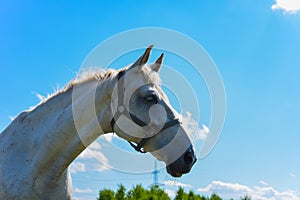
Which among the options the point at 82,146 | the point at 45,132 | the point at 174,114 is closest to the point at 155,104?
the point at 174,114

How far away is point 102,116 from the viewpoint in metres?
4.08

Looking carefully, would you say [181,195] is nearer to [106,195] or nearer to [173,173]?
[106,195]

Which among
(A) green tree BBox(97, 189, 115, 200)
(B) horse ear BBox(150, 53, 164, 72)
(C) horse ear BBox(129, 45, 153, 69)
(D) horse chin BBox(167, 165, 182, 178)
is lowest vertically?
(D) horse chin BBox(167, 165, 182, 178)

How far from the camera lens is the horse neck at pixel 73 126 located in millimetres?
4105

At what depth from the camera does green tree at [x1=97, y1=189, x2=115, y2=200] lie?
17719 millimetres

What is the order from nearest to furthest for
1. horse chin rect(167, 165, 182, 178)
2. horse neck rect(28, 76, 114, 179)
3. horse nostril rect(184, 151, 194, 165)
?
horse nostril rect(184, 151, 194, 165) < horse chin rect(167, 165, 182, 178) < horse neck rect(28, 76, 114, 179)

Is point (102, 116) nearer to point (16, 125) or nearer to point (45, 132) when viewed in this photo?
point (45, 132)

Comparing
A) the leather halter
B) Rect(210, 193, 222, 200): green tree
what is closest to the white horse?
the leather halter

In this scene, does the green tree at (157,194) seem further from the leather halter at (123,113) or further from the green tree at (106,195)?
the leather halter at (123,113)

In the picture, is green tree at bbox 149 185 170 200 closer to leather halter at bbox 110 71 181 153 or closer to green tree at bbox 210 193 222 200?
green tree at bbox 210 193 222 200

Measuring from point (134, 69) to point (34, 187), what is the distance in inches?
68.1

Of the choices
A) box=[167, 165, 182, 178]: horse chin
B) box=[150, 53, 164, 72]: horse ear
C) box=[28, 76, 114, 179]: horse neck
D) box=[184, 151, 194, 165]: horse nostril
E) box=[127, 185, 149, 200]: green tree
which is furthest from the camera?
box=[127, 185, 149, 200]: green tree

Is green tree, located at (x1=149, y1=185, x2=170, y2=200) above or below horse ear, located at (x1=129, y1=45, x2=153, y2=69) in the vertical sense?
above

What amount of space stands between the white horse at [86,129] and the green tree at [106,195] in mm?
13731
